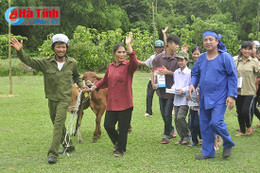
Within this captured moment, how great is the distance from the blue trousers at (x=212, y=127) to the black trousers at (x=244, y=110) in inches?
82.5

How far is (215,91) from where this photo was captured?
5.80 metres

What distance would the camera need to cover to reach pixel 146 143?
7.22 metres

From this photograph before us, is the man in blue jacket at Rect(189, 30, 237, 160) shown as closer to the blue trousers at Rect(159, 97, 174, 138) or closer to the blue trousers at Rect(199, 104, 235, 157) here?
the blue trousers at Rect(199, 104, 235, 157)

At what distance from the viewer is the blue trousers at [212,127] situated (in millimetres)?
5723

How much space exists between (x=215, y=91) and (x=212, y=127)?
597 millimetres

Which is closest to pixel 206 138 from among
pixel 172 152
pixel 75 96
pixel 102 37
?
pixel 172 152

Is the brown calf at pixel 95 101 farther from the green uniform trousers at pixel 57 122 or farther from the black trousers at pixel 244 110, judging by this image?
the black trousers at pixel 244 110

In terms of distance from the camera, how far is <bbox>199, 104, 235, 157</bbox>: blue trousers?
18.8 feet

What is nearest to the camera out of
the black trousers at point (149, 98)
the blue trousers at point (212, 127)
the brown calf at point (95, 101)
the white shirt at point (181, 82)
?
the blue trousers at point (212, 127)

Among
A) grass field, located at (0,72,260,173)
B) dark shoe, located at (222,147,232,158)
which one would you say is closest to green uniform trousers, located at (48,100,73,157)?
grass field, located at (0,72,260,173)

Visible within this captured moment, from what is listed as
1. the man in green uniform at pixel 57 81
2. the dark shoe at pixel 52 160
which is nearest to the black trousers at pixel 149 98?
the man in green uniform at pixel 57 81

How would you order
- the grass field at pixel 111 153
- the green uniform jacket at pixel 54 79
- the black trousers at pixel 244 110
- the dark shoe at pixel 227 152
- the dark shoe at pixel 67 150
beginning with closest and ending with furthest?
the grass field at pixel 111 153
the dark shoe at pixel 227 152
the green uniform jacket at pixel 54 79
the dark shoe at pixel 67 150
the black trousers at pixel 244 110

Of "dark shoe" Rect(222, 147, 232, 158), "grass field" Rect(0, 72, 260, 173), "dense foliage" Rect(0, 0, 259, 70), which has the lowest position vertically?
"grass field" Rect(0, 72, 260, 173)

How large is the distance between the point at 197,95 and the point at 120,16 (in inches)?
1646
